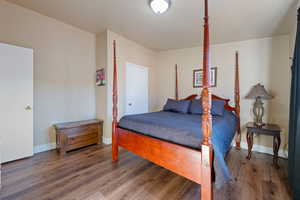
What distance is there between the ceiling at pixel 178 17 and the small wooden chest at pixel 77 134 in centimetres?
209

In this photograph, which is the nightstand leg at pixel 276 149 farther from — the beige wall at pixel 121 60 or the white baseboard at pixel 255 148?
the beige wall at pixel 121 60

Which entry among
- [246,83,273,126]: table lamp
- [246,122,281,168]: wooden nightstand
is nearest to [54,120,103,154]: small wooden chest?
[246,122,281,168]: wooden nightstand

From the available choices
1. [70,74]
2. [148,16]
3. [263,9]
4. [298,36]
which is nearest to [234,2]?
[263,9]

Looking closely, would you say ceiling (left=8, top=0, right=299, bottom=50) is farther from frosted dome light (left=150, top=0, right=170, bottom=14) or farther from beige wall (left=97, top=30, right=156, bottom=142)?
beige wall (left=97, top=30, right=156, bottom=142)

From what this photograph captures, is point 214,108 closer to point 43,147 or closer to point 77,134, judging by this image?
point 77,134

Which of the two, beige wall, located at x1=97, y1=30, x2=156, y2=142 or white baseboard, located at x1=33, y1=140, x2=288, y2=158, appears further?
beige wall, located at x1=97, y1=30, x2=156, y2=142

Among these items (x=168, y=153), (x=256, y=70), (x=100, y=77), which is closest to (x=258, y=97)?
(x=256, y=70)

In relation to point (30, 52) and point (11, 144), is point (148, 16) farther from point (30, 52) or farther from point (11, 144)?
point (11, 144)

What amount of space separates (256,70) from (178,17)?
6.68 feet

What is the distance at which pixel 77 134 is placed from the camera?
288 centimetres

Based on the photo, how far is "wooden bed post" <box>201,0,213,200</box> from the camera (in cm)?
131

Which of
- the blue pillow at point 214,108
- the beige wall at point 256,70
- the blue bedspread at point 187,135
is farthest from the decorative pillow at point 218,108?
the blue bedspread at point 187,135

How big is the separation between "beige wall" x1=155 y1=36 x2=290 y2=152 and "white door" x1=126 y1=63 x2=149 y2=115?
4.01ft

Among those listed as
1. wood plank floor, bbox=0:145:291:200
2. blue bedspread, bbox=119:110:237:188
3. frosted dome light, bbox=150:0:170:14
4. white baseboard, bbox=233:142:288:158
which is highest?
frosted dome light, bbox=150:0:170:14
